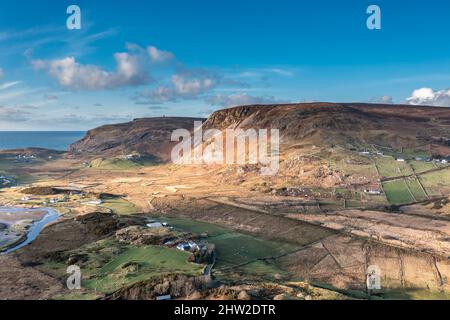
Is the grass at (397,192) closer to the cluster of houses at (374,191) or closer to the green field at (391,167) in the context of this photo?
the cluster of houses at (374,191)

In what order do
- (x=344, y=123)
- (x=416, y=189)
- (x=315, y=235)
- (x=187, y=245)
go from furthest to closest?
1. (x=344, y=123)
2. (x=416, y=189)
3. (x=315, y=235)
4. (x=187, y=245)

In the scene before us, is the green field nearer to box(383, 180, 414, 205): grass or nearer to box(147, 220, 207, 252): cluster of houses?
box(383, 180, 414, 205): grass

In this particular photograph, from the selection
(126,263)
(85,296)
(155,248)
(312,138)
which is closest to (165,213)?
(155,248)

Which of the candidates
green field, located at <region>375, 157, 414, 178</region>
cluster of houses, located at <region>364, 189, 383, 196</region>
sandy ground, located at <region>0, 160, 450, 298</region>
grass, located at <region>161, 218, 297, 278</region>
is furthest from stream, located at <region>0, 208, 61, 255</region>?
green field, located at <region>375, 157, 414, 178</region>

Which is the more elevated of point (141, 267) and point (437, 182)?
point (437, 182)

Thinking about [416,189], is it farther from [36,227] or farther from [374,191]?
[36,227]

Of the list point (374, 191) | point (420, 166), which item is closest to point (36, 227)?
point (374, 191)

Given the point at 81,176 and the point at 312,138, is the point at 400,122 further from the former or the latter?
the point at 81,176
